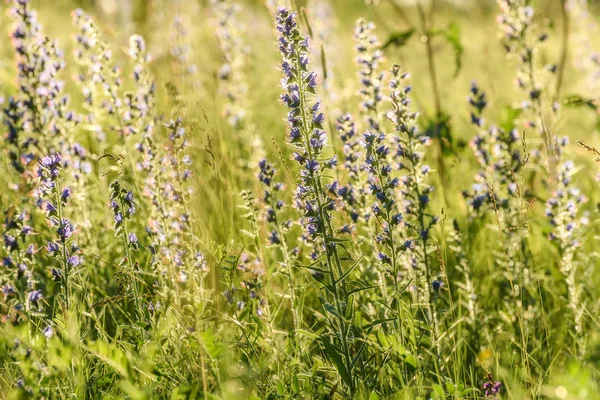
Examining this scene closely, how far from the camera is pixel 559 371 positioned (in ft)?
7.80

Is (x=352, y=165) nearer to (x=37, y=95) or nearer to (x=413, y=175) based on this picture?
(x=413, y=175)

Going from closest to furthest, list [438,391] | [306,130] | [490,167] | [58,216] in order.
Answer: [438,391], [306,130], [58,216], [490,167]

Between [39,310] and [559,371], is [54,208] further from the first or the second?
[559,371]

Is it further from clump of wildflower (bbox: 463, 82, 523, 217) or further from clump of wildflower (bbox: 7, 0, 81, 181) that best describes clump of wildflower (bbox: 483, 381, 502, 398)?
clump of wildflower (bbox: 7, 0, 81, 181)

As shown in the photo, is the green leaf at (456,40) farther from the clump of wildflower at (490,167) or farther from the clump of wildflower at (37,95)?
the clump of wildflower at (37,95)

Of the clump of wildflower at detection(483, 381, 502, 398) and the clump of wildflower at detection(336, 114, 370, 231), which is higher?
the clump of wildflower at detection(336, 114, 370, 231)

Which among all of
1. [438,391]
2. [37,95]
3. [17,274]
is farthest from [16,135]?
[438,391]

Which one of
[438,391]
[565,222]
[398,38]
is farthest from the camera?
[398,38]

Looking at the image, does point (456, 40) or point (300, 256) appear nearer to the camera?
point (300, 256)

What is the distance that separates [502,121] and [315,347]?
57.9 inches

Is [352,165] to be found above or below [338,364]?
above

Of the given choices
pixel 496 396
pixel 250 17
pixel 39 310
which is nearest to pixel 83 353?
pixel 39 310

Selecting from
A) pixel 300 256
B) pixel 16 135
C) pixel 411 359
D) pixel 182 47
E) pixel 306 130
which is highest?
pixel 182 47

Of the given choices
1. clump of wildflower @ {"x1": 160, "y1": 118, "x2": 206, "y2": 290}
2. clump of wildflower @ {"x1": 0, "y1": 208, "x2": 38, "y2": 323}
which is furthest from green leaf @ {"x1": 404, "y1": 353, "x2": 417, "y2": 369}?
clump of wildflower @ {"x1": 0, "y1": 208, "x2": 38, "y2": 323}
